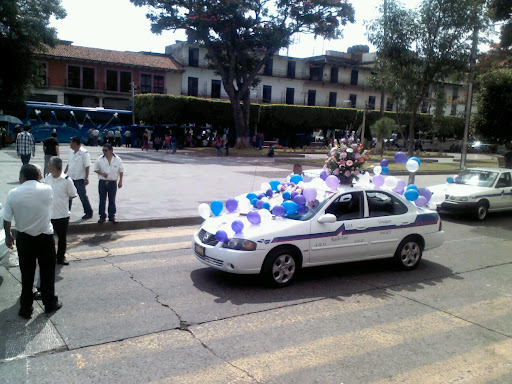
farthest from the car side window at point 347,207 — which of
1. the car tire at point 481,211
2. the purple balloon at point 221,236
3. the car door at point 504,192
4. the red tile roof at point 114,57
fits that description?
the red tile roof at point 114,57

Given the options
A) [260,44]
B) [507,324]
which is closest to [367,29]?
[260,44]

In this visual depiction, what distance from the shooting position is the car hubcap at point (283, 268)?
6405 millimetres

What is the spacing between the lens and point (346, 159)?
299 inches

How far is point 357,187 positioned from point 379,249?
1.04 m

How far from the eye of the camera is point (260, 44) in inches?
1420

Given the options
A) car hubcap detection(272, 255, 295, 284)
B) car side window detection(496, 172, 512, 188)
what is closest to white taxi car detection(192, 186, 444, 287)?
car hubcap detection(272, 255, 295, 284)

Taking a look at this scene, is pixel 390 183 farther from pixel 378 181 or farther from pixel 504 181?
pixel 504 181

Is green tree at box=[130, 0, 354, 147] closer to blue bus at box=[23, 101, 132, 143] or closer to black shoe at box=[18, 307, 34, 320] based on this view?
blue bus at box=[23, 101, 132, 143]

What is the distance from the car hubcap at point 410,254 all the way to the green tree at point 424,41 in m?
21.4

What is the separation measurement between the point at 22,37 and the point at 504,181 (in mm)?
28785

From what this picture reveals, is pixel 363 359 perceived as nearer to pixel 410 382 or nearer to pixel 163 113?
pixel 410 382

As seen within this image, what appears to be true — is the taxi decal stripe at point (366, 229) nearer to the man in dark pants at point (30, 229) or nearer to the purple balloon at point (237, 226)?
the purple balloon at point (237, 226)

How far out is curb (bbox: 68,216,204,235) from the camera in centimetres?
953

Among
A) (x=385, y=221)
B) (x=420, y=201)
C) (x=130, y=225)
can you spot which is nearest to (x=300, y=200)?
(x=385, y=221)
